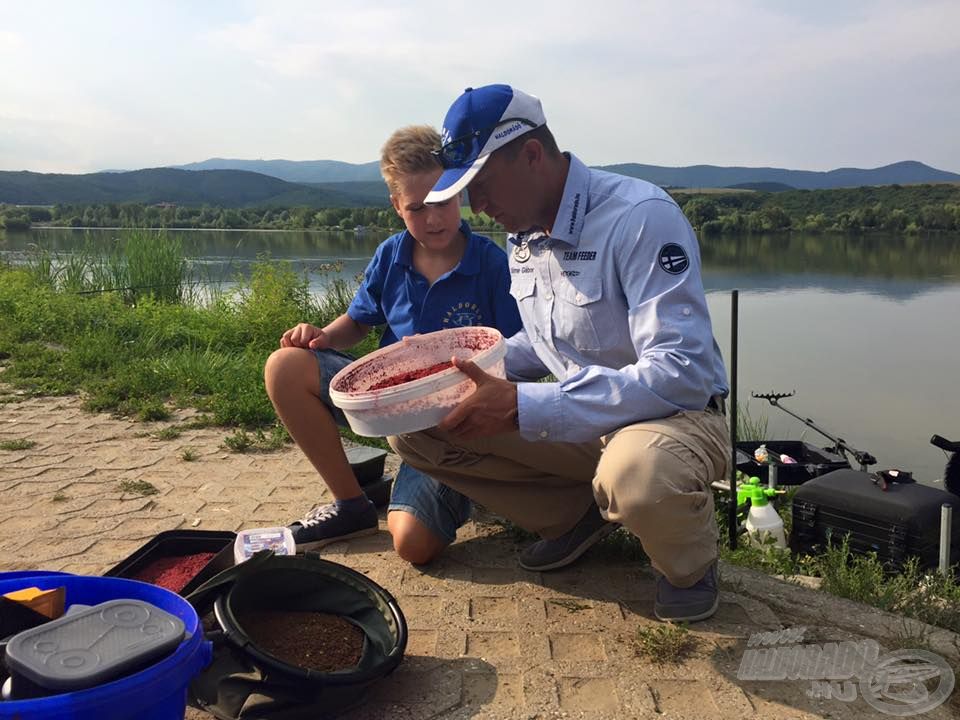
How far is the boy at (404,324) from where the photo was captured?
2783mm

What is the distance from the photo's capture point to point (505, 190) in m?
2.28

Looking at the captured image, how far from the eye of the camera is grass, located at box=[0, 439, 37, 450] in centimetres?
405

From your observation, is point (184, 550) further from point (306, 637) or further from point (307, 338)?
point (307, 338)

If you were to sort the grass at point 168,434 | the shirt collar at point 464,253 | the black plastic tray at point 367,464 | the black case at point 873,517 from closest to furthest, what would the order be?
the shirt collar at point 464,253, the black plastic tray at point 367,464, the black case at point 873,517, the grass at point 168,434

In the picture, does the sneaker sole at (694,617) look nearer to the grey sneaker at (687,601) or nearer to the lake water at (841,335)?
the grey sneaker at (687,601)

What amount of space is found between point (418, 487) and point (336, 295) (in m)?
6.26

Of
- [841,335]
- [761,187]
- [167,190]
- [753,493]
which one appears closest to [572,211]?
[753,493]

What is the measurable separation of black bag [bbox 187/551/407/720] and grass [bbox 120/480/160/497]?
61.7 inches

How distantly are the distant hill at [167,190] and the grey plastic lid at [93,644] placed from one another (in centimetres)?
3065

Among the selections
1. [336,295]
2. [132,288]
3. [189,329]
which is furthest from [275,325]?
[132,288]

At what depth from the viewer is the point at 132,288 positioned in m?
9.28

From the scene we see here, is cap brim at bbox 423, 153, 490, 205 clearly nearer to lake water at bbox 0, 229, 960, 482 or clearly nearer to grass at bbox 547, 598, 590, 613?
grass at bbox 547, 598, 590, 613

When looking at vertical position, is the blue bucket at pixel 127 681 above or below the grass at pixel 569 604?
above

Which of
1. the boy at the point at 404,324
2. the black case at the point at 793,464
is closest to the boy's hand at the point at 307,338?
the boy at the point at 404,324
